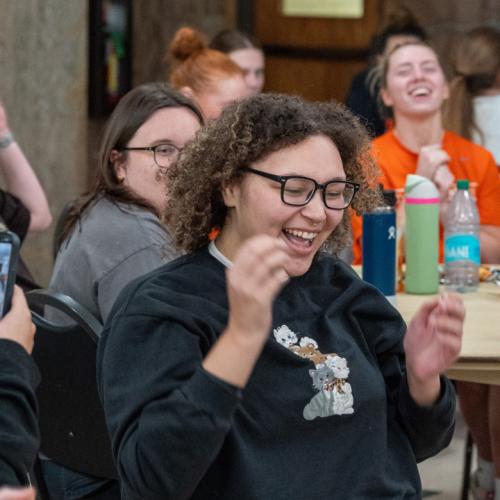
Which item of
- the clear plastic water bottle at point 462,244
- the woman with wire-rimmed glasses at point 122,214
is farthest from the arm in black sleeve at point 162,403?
the clear plastic water bottle at point 462,244

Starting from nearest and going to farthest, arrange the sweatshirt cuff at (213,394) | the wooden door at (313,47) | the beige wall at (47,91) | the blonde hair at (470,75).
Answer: the sweatshirt cuff at (213,394)
the blonde hair at (470,75)
the beige wall at (47,91)
the wooden door at (313,47)

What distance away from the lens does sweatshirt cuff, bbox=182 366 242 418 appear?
1896mm

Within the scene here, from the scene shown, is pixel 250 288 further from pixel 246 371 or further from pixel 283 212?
pixel 283 212

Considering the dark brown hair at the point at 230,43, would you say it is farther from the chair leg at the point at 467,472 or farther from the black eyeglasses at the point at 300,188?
the black eyeglasses at the point at 300,188

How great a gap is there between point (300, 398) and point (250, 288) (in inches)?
15.9

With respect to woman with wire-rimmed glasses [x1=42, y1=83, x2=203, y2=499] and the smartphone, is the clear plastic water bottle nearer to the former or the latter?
woman with wire-rimmed glasses [x1=42, y1=83, x2=203, y2=499]

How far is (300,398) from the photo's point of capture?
2.14 meters

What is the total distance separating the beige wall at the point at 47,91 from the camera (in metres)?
5.62

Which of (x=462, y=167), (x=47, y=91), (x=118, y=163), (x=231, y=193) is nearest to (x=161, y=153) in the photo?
(x=118, y=163)

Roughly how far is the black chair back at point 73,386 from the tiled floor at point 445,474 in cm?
188

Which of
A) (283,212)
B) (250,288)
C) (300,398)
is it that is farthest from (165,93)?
(250,288)

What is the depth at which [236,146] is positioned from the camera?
2.25 meters

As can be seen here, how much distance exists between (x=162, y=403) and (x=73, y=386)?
787mm

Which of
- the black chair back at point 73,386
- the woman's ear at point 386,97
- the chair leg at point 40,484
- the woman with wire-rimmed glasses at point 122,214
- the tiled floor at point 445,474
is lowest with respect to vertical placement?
the tiled floor at point 445,474
